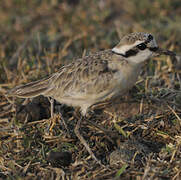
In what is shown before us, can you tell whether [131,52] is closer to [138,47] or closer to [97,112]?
[138,47]

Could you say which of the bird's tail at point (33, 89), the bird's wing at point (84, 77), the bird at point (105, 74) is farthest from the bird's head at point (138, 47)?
the bird's tail at point (33, 89)

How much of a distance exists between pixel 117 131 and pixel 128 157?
448 millimetres

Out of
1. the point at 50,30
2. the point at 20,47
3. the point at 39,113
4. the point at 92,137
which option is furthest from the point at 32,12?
the point at 92,137

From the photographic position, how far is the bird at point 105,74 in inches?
122

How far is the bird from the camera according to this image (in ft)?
10.2

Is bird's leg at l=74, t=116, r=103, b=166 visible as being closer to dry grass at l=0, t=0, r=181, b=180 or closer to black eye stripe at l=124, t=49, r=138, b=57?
dry grass at l=0, t=0, r=181, b=180

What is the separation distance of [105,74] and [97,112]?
0.78m

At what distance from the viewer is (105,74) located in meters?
3.13

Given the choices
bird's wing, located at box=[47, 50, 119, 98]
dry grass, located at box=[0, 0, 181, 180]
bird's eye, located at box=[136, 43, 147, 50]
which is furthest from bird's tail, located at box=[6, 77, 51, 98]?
bird's eye, located at box=[136, 43, 147, 50]

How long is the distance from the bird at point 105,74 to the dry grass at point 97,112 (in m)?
0.26

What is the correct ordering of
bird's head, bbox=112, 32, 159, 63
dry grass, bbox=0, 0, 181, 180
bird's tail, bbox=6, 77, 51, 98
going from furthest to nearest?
1. bird's tail, bbox=6, 77, 51, 98
2. bird's head, bbox=112, 32, 159, 63
3. dry grass, bbox=0, 0, 181, 180

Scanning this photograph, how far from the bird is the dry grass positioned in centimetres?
26

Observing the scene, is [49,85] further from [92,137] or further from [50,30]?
[50,30]

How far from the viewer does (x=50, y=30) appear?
5879mm
